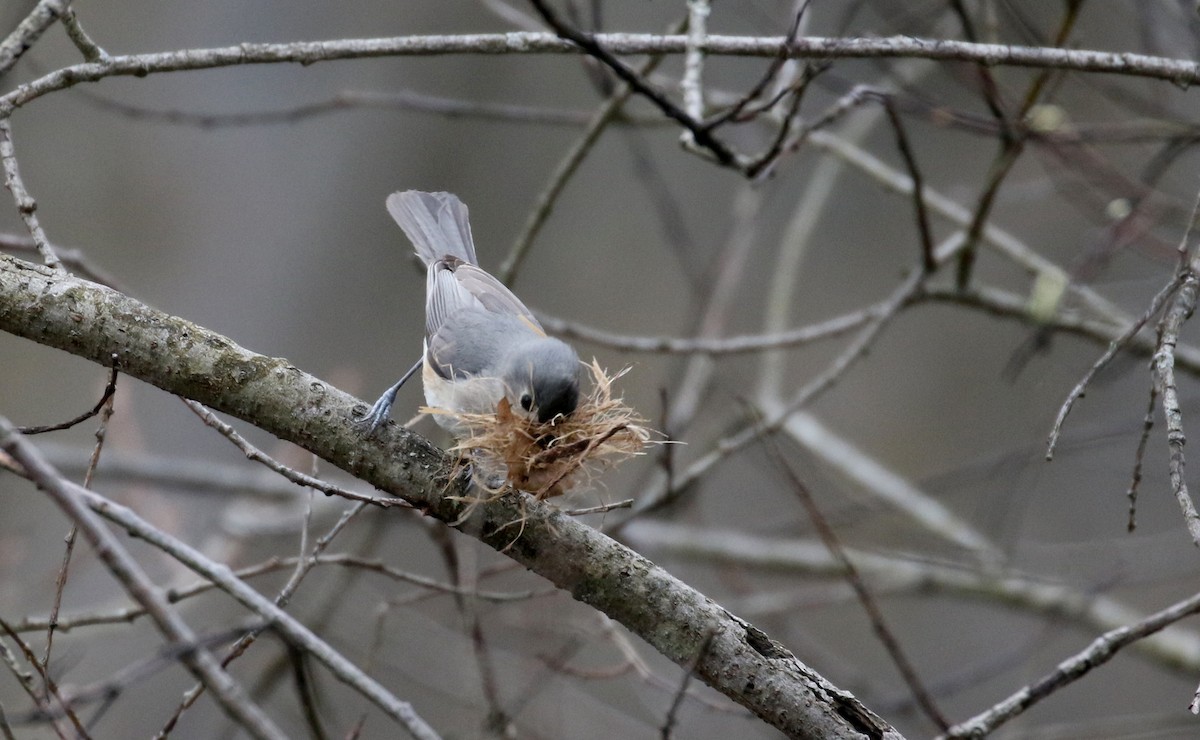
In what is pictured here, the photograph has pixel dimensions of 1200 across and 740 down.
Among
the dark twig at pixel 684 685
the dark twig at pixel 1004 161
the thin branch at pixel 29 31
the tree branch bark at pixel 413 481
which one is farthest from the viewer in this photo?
the dark twig at pixel 1004 161

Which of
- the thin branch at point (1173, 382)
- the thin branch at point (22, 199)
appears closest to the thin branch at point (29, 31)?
the thin branch at point (22, 199)

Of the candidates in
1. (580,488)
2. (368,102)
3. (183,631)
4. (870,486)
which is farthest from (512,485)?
(870,486)

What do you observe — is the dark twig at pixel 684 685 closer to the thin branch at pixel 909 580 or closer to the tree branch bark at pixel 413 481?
the tree branch bark at pixel 413 481

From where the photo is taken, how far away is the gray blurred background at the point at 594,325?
213 inches

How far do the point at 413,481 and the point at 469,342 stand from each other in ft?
3.15

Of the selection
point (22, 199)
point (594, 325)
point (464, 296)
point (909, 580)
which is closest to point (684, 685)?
point (22, 199)

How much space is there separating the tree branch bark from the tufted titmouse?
11cm

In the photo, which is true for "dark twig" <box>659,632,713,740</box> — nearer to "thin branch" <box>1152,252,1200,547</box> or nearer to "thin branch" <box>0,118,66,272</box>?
"thin branch" <box>1152,252,1200,547</box>

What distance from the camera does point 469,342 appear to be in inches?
124

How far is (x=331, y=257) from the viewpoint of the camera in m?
7.56

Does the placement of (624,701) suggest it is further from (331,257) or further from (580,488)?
(580,488)

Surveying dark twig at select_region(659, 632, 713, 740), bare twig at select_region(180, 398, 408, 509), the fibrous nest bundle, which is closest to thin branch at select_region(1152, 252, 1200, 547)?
dark twig at select_region(659, 632, 713, 740)

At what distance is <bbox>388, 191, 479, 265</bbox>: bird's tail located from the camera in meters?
3.96

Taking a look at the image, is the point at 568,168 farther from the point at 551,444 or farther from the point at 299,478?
the point at 299,478
